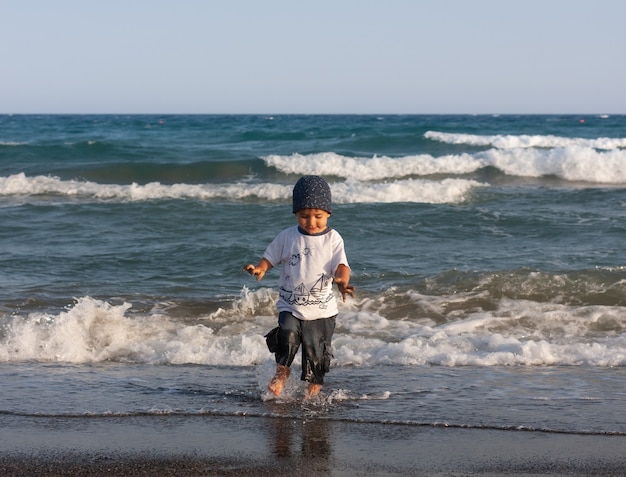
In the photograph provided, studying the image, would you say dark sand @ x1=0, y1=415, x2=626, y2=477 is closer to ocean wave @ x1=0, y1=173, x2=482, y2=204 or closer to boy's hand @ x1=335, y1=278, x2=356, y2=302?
boy's hand @ x1=335, y1=278, x2=356, y2=302

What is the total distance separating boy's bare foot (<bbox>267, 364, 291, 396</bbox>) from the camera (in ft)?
16.0

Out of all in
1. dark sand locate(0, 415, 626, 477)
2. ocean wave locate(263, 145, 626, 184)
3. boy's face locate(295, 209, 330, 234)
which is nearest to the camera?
dark sand locate(0, 415, 626, 477)

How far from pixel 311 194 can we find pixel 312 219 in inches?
7.2

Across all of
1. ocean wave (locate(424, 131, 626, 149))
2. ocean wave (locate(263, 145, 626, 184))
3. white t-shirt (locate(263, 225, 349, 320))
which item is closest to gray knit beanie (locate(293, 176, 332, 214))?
white t-shirt (locate(263, 225, 349, 320))

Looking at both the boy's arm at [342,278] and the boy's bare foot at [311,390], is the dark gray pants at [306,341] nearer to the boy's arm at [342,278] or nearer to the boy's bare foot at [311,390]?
the boy's bare foot at [311,390]

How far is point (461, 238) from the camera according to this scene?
1170cm

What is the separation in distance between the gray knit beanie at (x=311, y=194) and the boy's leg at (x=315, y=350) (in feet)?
A: 2.17

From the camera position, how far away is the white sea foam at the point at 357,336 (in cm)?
605

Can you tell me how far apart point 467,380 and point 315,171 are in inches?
642

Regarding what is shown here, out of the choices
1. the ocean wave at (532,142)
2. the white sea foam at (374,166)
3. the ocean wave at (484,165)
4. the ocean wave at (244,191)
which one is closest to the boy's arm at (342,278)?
the ocean wave at (244,191)

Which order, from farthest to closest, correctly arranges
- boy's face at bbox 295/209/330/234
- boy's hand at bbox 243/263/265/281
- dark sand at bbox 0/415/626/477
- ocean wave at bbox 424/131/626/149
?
ocean wave at bbox 424/131/626/149 < boy's face at bbox 295/209/330/234 < boy's hand at bbox 243/263/265/281 < dark sand at bbox 0/415/626/477

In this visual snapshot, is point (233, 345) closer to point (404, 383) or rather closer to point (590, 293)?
point (404, 383)

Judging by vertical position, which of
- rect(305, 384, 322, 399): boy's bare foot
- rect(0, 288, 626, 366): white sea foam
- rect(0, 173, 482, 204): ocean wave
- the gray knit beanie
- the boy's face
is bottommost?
rect(0, 288, 626, 366): white sea foam

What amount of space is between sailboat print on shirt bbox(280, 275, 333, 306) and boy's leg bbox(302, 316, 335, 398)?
0.12 m
